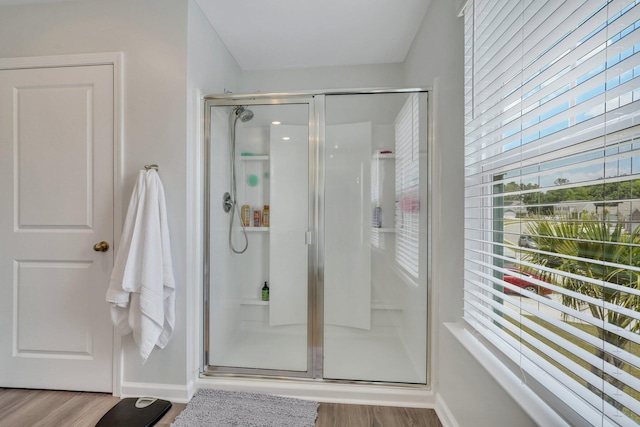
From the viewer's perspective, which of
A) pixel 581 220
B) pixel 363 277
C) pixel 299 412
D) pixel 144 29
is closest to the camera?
pixel 581 220

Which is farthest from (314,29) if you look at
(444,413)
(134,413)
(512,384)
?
(134,413)

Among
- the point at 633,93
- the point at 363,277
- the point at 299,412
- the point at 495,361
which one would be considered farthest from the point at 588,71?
the point at 299,412

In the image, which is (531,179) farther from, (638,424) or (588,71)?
(638,424)

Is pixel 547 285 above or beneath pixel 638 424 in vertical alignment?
above

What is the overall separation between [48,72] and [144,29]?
671 millimetres

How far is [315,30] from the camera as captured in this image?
2.15 m

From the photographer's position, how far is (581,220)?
2.49 ft

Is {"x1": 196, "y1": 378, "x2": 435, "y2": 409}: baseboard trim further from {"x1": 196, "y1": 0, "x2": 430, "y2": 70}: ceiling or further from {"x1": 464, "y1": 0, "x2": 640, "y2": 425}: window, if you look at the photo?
{"x1": 196, "y1": 0, "x2": 430, "y2": 70}: ceiling

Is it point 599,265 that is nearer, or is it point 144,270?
point 599,265

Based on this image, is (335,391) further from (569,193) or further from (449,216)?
(569,193)

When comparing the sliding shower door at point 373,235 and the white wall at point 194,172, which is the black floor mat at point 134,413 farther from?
the sliding shower door at point 373,235

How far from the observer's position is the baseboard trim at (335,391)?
1743 mm

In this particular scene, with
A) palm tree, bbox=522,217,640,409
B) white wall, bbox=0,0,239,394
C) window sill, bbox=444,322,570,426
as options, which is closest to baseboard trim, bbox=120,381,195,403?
white wall, bbox=0,0,239,394

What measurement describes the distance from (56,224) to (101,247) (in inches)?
13.5
